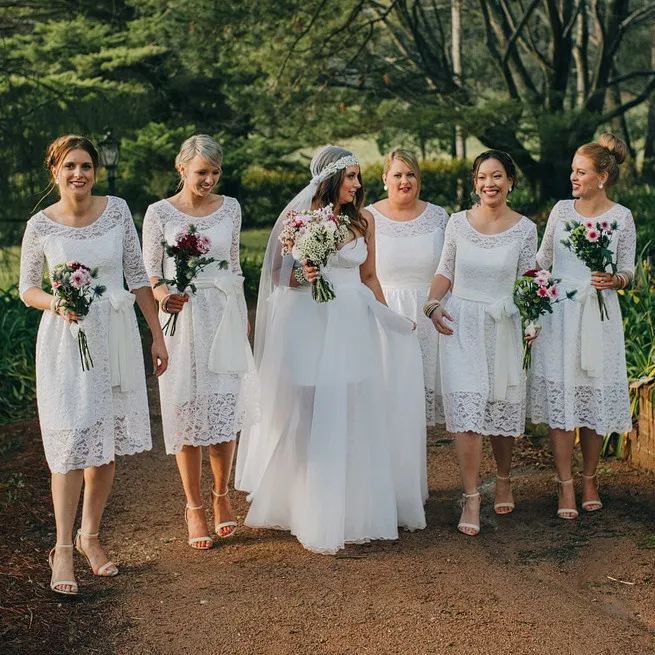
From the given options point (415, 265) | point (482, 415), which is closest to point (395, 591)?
point (482, 415)

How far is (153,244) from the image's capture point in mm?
5336

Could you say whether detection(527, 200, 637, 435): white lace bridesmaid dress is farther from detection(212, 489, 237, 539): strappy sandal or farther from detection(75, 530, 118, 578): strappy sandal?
detection(75, 530, 118, 578): strappy sandal

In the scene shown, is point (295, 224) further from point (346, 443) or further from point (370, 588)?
point (370, 588)

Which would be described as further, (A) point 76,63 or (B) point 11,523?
(A) point 76,63

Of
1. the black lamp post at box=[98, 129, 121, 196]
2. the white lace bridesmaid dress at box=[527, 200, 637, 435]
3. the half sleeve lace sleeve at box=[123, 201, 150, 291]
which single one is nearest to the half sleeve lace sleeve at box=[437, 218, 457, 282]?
the white lace bridesmaid dress at box=[527, 200, 637, 435]

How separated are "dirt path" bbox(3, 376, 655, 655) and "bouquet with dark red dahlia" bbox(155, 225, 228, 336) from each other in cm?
149

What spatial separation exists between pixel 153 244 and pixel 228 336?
653 millimetres

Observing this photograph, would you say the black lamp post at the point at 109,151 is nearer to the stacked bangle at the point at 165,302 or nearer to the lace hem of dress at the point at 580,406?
the stacked bangle at the point at 165,302

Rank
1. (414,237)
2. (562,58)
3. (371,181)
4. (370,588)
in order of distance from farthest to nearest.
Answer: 1. (371,181)
2. (562,58)
3. (414,237)
4. (370,588)

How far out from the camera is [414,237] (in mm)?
6445

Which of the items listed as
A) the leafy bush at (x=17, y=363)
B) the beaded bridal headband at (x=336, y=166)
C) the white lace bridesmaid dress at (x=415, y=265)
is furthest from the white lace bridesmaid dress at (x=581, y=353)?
the leafy bush at (x=17, y=363)

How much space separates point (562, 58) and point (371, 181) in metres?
8.05

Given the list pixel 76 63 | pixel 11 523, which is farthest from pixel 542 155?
pixel 11 523

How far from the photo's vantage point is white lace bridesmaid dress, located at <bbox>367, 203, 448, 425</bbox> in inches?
252
